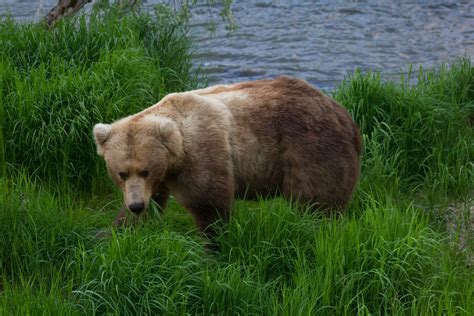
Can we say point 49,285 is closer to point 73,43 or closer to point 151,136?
point 151,136

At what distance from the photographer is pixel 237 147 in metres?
4.72

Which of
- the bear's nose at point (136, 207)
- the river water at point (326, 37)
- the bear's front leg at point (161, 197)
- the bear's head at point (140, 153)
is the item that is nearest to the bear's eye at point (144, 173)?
the bear's head at point (140, 153)

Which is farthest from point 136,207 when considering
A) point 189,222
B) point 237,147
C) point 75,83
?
point 75,83

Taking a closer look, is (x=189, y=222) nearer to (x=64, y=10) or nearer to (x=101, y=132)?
(x=101, y=132)

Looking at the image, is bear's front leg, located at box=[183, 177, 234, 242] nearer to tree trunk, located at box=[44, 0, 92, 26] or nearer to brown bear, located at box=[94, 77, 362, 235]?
brown bear, located at box=[94, 77, 362, 235]

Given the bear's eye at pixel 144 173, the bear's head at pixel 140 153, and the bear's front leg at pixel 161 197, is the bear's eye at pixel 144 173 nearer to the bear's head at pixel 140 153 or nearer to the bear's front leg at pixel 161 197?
the bear's head at pixel 140 153

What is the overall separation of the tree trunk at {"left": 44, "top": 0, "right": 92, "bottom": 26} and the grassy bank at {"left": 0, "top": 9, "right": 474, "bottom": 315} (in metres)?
0.43

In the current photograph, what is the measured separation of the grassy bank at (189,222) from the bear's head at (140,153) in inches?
8.7

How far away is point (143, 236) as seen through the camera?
416 centimetres

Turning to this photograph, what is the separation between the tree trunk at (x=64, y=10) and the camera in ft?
23.4

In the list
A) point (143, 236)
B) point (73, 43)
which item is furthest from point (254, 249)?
point (73, 43)

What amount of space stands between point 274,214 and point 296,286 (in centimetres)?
47

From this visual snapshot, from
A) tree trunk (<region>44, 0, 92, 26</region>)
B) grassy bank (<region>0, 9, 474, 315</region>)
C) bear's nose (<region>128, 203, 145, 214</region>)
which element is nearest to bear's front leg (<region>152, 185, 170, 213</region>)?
grassy bank (<region>0, 9, 474, 315</region>)

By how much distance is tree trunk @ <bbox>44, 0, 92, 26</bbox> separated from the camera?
714 cm
